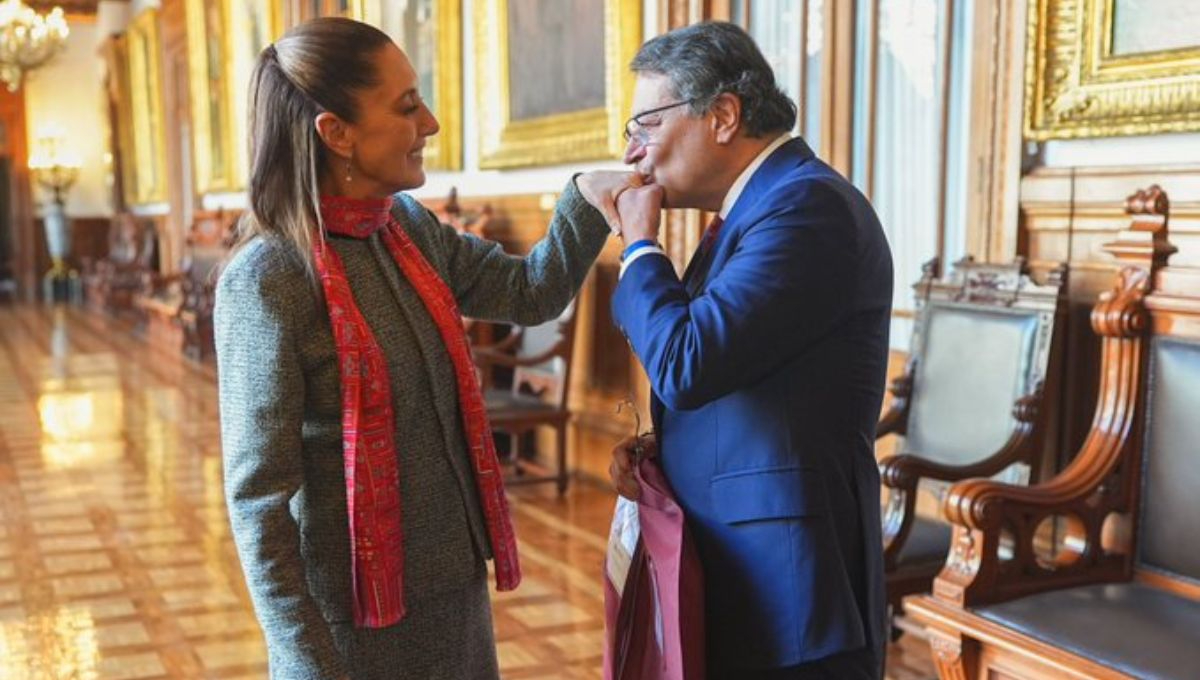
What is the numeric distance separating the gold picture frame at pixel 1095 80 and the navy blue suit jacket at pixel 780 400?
6.34 feet

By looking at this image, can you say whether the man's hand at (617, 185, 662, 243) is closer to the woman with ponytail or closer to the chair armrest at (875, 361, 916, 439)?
the woman with ponytail

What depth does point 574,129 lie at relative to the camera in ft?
21.0

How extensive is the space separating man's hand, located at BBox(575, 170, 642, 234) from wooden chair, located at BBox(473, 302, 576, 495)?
386cm

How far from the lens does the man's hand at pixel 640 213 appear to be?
1.73 m

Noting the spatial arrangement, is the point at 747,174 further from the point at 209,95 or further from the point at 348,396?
the point at 209,95

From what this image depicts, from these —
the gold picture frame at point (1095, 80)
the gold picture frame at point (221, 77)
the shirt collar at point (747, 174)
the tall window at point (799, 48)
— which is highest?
the gold picture frame at point (221, 77)

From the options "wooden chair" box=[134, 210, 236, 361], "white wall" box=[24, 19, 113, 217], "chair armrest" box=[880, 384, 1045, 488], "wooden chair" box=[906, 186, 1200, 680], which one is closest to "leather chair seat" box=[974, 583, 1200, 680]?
"wooden chair" box=[906, 186, 1200, 680]

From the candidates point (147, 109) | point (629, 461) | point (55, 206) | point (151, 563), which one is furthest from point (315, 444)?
point (55, 206)

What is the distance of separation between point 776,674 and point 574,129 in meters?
4.94

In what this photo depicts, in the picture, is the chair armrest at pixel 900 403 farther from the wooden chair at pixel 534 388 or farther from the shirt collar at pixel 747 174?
the wooden chair at pixel 534 388

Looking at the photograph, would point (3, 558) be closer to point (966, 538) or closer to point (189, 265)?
point (966, 538)

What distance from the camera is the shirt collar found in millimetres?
Answer: 1765

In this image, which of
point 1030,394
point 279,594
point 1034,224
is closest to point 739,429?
point 279,594

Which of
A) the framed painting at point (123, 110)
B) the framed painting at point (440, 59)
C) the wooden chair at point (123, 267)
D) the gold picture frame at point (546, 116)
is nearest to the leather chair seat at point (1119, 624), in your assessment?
the gold picture frame at point (546, 116)
